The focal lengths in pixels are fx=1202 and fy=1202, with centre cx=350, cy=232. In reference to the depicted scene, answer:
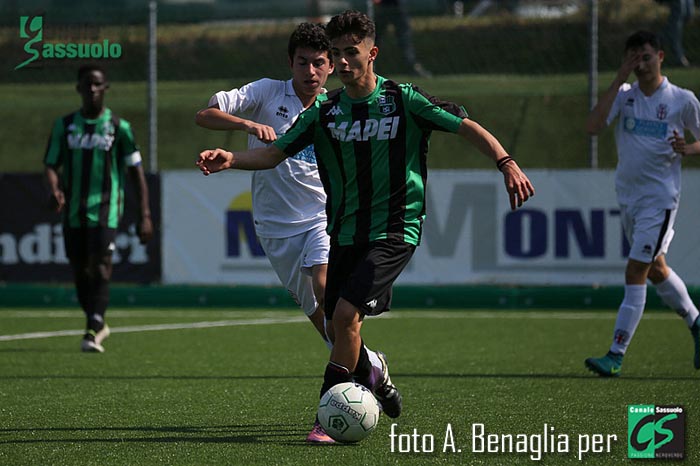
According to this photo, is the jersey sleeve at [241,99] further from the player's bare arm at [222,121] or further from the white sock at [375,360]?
the white sock at [375,360]

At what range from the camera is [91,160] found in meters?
10.5

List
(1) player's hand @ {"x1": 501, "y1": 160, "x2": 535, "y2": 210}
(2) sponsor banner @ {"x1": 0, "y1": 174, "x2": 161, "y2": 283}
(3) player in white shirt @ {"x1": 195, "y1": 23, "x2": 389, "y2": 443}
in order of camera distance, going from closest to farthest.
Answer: (1) player's hand @ {"x1": 501, "y1": 160, "x2": 535, "y2": 210}
(3) player in white shirt @ {"x1": 195, "y1": 23, "x2": 389, "y2": 443}
(2) sponsor banner @ {"x1": 0, "y1": 174, "x2": 161, "y2": 283}

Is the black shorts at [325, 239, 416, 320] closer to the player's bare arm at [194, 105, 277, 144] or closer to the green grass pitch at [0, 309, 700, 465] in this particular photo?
the green grass pitch at [0, 309, 700, 465]

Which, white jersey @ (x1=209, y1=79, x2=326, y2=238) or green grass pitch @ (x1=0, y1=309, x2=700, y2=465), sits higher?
white jersey @ (x1=209, y1=79, x2=326, y2=238)

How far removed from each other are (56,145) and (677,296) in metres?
5.40

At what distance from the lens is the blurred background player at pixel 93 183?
1044 cm

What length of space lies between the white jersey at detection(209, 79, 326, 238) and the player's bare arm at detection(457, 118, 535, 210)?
1.62 meters

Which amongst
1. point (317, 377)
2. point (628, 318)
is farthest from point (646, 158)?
point (317, 377)

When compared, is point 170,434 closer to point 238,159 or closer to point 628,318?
point 238,159

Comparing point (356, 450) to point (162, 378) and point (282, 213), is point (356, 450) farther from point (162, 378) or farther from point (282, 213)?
point (162, 378)

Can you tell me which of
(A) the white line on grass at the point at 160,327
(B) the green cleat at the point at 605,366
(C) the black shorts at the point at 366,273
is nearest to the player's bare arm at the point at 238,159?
(C) the black shorts at the point at 366,273

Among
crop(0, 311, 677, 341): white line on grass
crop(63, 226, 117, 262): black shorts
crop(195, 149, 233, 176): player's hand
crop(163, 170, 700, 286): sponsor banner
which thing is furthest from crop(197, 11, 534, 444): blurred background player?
crop(163, 170, 700, 286): sponsor banner

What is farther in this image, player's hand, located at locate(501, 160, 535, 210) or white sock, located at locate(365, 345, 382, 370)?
white sock, located at locate(365, 345, 382, 370)

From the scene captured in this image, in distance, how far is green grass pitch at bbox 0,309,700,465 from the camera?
17.9ft
